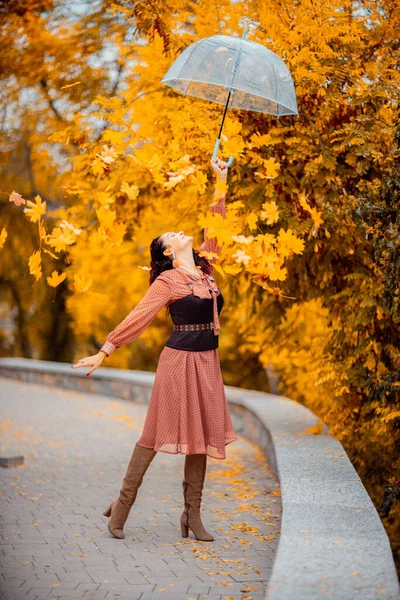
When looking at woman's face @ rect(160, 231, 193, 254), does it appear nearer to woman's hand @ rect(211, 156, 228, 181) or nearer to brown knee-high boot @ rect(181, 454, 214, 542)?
woman's hand @ rect(211, 156, 228, 181)

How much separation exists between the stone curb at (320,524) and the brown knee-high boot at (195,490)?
51 cm

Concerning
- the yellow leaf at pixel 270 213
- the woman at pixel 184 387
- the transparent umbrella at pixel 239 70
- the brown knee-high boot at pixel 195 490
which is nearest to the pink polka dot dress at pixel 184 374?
the woman at pixel 184 387

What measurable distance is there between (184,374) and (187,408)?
20 centimetres

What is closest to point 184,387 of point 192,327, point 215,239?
point 192,327

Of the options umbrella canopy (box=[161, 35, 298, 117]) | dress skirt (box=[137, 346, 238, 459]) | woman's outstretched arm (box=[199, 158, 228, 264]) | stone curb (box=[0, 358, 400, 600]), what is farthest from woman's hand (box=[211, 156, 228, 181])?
stone curb (box=[0, 358, 400, 600])

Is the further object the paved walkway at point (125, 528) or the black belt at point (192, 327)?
the black belt at point (192, 327)

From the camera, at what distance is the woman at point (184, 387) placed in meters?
5.08

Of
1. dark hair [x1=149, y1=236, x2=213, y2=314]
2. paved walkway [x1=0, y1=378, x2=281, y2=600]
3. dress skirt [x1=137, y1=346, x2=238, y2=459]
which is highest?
dark hair [x1=149, y1=236, x2=213, y2=314]

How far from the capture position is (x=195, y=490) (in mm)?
5207

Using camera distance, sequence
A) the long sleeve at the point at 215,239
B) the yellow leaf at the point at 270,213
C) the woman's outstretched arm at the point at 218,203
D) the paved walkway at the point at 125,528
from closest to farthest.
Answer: the paved walkway at the point at 125,528, the yellow leaf at the point at 270,213, the woman's outstretched arm at the point at 218,203, the long sleeve at the point at 215,239

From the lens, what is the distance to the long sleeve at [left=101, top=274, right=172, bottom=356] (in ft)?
16.6

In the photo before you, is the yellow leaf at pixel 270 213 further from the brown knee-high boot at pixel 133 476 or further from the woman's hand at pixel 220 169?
the brown knee-high boot at pixel 133 476

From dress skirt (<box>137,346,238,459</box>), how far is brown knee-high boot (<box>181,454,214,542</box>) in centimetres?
12

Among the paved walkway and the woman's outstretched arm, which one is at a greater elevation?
the woman's outstretched arm
